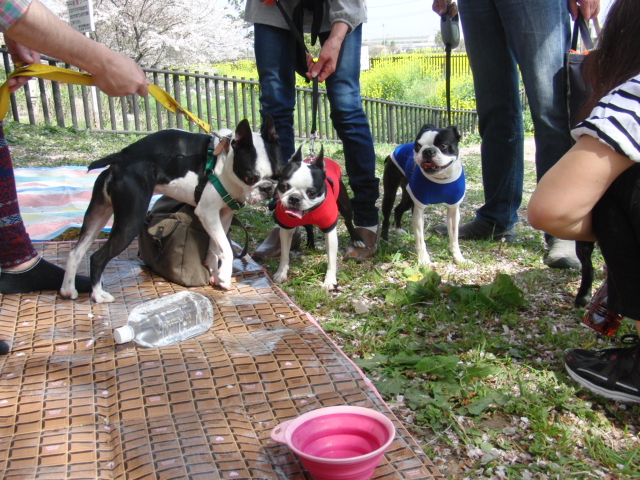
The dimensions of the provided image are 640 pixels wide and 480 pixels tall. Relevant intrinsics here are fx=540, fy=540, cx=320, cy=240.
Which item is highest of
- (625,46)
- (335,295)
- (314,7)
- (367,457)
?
(314,7)

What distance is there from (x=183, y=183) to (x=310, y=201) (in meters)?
0.69

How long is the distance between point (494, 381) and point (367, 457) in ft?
3.11

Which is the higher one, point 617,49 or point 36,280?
point 617,49

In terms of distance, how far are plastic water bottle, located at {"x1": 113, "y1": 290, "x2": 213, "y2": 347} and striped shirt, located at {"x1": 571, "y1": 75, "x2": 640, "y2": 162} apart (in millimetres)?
1722

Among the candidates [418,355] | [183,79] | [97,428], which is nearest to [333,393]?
[418,355]

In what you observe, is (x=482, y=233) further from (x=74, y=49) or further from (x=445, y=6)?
(x=74, y=49)

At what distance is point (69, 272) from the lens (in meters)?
2.71

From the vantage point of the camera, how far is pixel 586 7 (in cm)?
312

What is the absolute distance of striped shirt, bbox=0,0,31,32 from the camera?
1.81m

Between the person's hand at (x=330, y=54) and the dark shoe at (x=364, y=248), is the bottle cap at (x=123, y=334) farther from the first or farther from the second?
the person's hand at (x=330, y=54)

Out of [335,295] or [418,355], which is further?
[335,295]

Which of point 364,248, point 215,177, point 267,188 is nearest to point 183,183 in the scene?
point 215,177

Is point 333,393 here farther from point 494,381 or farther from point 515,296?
point 515,296

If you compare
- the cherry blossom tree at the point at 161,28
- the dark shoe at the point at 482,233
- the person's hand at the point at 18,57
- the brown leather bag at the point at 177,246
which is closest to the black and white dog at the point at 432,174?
the dark shoe at the point at 482,233
